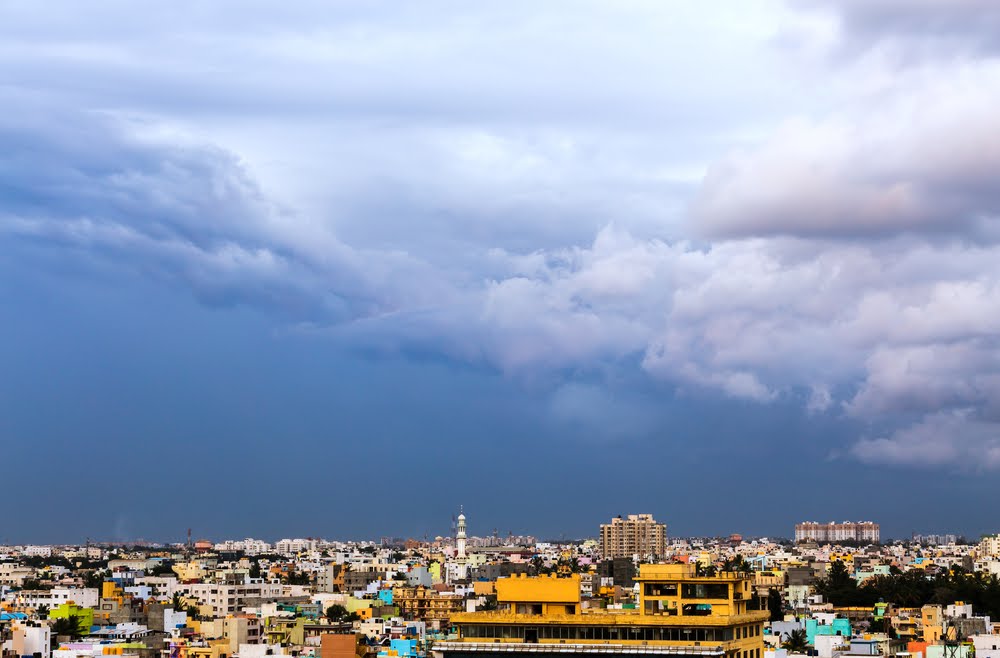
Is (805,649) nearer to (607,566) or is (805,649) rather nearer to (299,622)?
(299,622)

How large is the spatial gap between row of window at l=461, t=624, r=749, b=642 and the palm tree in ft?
91.8

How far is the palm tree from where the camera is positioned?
59.7 meters

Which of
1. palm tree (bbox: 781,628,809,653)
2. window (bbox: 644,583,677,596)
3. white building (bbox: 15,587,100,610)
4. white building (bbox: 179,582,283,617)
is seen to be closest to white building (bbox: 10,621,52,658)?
palm tree (bbox: 781,628,809,653)

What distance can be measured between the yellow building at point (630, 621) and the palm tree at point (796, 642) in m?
27.2

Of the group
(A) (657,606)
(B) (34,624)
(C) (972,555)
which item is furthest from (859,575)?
(A) (657,606)

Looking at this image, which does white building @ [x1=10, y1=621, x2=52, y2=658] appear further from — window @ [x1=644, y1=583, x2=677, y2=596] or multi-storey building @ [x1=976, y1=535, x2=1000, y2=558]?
multi-storey building @ [x1=976, y1=535, x2=1000, y2=558]

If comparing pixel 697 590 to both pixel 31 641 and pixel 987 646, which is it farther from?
pixel 31 641

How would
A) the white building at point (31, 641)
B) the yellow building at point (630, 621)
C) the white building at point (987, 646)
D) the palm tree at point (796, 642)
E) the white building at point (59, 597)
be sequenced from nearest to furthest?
the yellow building at point (630, 621) < the white building at point (987, 646) < the white building at point (31, 641) < the palm tree at point (796, 642) < the white building at point (59, 597)

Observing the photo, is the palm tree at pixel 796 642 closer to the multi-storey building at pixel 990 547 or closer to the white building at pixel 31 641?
the white building at pixel 31 641

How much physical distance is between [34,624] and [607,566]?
6736 centimetres

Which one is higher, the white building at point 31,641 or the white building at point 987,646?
the white building at point 31,641

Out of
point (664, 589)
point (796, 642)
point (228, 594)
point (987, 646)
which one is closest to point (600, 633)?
point (664, 589)

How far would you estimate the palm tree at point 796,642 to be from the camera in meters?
59.7

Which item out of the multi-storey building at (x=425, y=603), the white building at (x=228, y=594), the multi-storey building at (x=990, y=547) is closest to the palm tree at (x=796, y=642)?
the multi-storey building at (x=425, y=603)
